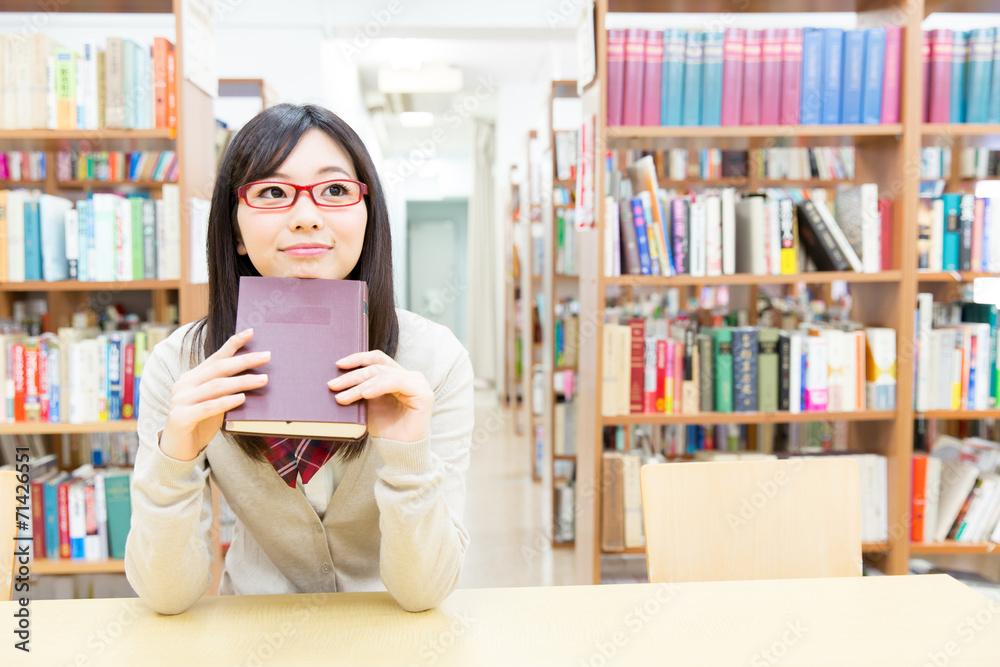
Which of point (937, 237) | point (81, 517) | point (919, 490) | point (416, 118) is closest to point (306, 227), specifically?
point (81, 517)

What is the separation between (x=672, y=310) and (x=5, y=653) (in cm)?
347

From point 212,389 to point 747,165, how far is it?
356 cm

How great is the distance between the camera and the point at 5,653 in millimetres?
829

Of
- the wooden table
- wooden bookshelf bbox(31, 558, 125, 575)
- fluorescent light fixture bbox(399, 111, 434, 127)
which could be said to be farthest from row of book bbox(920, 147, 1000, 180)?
fluorescent light fixture bbox(399, 111, 434, 127)

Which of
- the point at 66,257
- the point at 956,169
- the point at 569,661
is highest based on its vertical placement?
the point at 956,169

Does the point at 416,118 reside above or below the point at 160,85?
above

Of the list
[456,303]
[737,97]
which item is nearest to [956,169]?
[737,97]

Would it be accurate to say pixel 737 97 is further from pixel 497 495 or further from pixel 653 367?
pixel 497 495

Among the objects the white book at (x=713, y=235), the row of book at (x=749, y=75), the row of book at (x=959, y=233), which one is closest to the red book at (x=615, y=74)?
the row of book at (x=749, y=75)

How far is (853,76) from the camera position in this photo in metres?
2.01

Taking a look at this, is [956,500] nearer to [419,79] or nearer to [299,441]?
[299,441]

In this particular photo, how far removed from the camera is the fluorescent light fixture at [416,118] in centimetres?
794

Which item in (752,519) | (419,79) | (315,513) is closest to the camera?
(315,513)

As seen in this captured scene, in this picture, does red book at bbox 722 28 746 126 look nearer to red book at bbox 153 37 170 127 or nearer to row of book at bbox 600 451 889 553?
row of book at bbox 600 451 889 553
